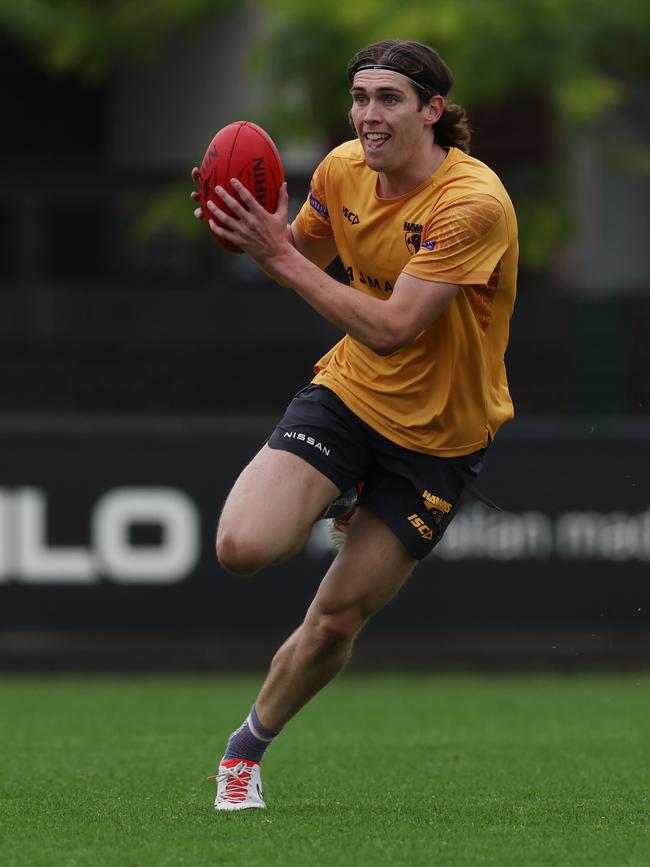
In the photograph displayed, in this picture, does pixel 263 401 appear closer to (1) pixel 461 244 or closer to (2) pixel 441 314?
(2) pixel 441 314

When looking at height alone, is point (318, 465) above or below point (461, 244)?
below

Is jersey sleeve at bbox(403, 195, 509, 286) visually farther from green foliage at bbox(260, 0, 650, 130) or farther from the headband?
green foliage at bbox(260, 0, 650, 130)

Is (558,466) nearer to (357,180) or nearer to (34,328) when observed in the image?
(34,328)

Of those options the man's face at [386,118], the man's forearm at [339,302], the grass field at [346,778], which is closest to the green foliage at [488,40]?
the grass field at [346,778]

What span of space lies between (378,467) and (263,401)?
6416 mm

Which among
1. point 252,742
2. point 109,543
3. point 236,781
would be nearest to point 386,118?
point 252,742

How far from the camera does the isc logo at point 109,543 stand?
1079 cm

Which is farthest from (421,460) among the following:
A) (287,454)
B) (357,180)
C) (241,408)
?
(241,408)

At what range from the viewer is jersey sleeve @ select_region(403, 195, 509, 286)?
5.40m

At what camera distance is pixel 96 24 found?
16.9m

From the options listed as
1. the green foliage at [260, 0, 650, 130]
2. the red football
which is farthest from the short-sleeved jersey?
the green foliage at [260, 0, 650, 130]

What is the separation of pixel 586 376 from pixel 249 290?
7.96ft

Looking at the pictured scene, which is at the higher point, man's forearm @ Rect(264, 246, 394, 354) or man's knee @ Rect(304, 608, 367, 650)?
man's forearm @ Rect(264, 246, 394, 354)

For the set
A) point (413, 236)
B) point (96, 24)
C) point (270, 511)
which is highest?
point (413, 236)
